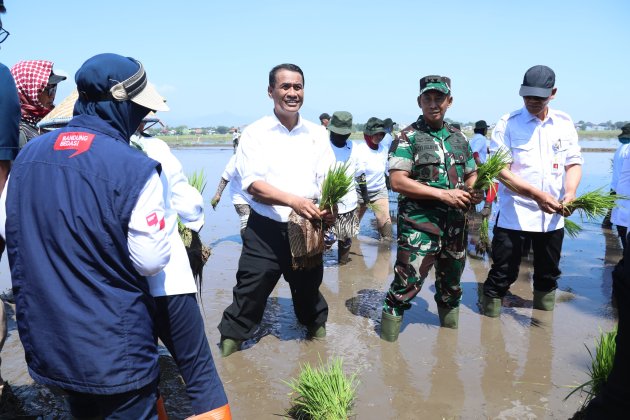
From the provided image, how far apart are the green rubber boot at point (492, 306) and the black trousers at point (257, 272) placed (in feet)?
5.94

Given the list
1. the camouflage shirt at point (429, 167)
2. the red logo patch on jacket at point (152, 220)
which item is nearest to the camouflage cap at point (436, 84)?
the camouflage shirt at point (429, 167)

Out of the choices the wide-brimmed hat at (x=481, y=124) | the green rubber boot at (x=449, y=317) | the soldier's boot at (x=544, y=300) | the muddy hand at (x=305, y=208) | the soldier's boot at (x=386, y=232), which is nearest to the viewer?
the muddy hand at (x=305, y=208)

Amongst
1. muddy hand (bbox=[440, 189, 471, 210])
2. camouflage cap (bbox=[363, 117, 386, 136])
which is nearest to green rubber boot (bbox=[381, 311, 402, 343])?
muddy hand (bbox=[440, 189, 471, 210])

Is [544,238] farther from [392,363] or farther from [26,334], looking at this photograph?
[26,334]

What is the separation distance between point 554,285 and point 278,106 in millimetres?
3160

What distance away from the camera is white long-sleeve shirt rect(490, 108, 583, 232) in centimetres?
453

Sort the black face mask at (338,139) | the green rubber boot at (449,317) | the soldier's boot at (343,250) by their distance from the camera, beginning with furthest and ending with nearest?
1. the black face mask at (338,139)
2. the soldier's boot at (343,250)
3. the green rubber boot at (449,317)

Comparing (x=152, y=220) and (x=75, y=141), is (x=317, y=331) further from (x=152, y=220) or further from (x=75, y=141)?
(x=75, y=141)

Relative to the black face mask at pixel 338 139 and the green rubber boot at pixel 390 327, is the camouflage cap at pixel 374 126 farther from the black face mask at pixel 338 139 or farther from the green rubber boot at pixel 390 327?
the green rubber boot at pixel 390 327

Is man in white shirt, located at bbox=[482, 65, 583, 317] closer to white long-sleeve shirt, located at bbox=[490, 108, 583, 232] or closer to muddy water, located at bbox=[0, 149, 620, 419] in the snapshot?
white long-sleeve shirt, located at bbox=[490, 108, 583, 232]

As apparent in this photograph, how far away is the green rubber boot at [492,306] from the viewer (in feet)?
15.7

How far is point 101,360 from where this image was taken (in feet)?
6.33

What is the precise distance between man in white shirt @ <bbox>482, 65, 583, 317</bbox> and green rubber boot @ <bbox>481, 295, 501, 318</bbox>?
0.13 metres

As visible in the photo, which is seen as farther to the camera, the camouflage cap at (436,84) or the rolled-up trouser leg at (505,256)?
the rolled-up trouser leg at (505,256)
